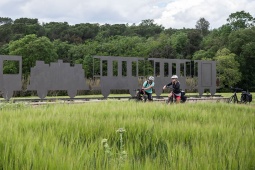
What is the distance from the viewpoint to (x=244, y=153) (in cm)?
275

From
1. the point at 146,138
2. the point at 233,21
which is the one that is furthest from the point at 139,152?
the point at 233,21

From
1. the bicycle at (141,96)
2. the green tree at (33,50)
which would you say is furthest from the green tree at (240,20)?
the bicycle at (141,96)

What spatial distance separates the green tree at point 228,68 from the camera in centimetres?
4378

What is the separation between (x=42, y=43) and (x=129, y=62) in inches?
1087

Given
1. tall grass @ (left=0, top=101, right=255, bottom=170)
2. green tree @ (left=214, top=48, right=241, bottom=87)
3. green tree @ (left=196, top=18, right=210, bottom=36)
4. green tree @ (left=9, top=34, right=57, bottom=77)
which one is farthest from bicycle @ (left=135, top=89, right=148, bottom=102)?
green tree @ (left=196, top=18, right=210, bottom=36)

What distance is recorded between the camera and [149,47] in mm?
51531

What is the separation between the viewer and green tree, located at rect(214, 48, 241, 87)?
43775 mm

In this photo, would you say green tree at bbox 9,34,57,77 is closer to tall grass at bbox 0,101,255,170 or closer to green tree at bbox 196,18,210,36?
tall grass at bbox 0,101,255,170

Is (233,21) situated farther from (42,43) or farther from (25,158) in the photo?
(25,158)

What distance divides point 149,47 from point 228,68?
11.9 metres

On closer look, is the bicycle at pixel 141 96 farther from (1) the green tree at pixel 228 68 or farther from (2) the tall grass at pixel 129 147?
(1) the green tree at pixel 228 68

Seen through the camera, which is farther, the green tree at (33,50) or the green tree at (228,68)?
the green tree at (33,50)

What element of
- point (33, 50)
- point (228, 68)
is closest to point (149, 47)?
point (228, 68)

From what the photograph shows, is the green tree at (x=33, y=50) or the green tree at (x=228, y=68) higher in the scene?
the green tree at (x=33, y=50)
